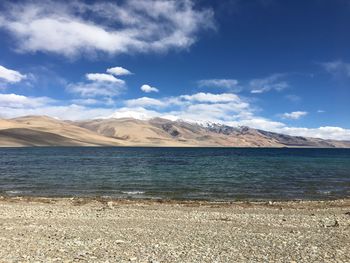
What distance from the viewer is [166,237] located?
18.6 meters

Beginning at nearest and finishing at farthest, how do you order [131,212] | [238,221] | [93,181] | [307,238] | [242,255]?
1. [242,255]
2. [307,238]
3. [238,221]
4. [131,212]
5. [93,181]

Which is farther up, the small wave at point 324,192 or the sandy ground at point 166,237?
the small wave at point 324,192

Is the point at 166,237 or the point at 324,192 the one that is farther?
the point at 324,192

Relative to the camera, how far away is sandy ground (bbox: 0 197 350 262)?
14.9 metres

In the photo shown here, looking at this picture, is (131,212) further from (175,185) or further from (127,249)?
(175,185)

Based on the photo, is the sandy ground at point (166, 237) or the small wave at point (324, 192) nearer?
the sandy ground at point (166, 237)

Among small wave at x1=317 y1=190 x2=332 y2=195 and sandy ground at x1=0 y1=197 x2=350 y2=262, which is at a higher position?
small wave at x1=317 y1=190 x2=332 y2=195

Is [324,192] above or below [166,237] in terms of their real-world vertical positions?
above

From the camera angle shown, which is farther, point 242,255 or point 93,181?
point 93,181

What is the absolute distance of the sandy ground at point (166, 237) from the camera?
1491 cm

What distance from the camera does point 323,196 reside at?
4259cm

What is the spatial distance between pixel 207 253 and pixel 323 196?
30.6 meters

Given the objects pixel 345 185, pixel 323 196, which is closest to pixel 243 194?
pixel 323 196

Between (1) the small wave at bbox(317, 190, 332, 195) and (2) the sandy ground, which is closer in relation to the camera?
(2) the sandy ground
